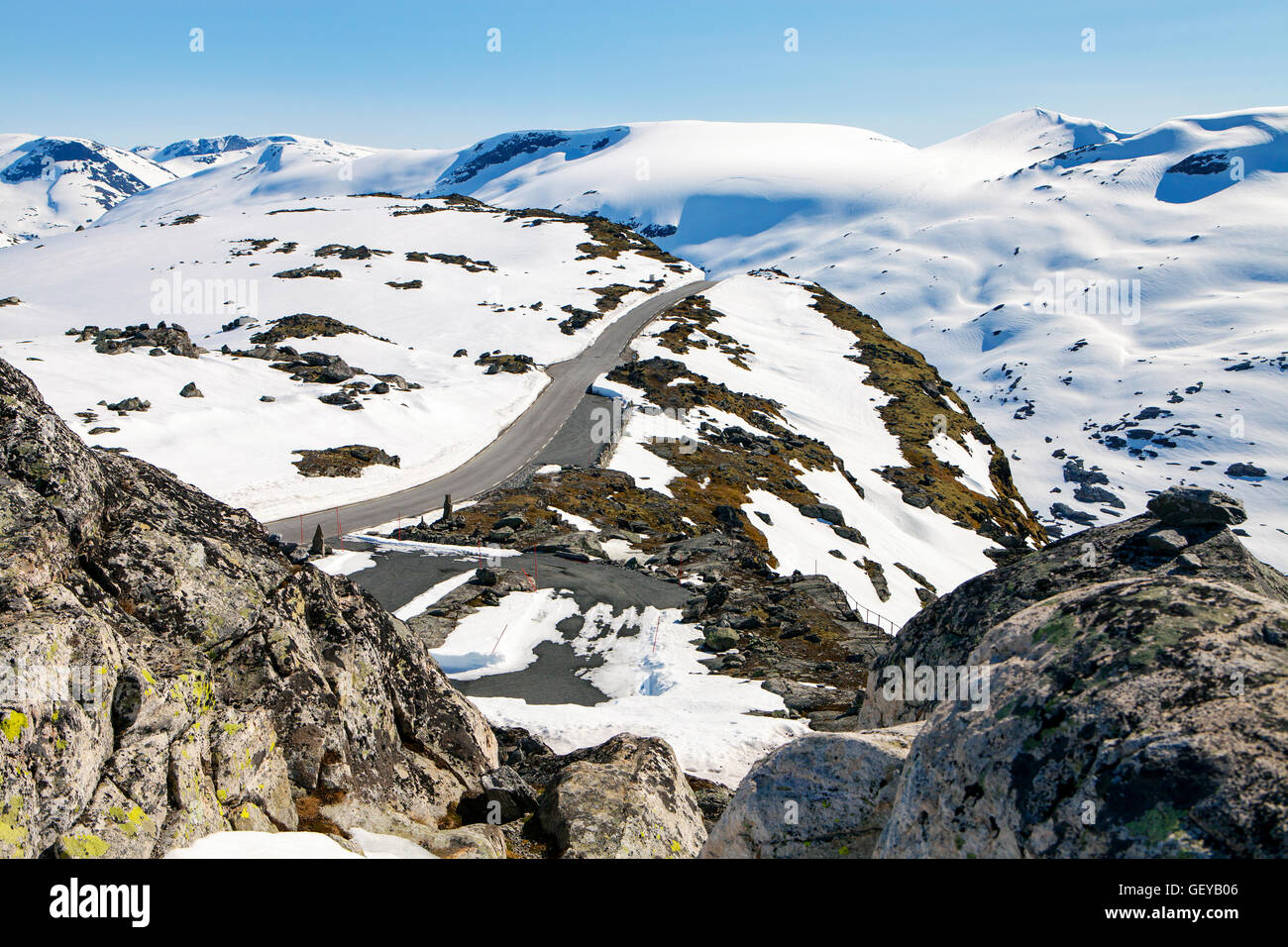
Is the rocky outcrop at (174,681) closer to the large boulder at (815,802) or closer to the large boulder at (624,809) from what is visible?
the large boulder at (624,809)

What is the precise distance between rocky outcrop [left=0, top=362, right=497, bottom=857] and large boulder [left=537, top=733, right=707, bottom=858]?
5.38 feet

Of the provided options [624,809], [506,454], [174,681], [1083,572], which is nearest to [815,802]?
[624,809]

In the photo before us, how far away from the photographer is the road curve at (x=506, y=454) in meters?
45.8

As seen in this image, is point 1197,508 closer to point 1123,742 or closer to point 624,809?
point 1123,742

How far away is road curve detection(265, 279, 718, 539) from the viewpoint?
150 ft

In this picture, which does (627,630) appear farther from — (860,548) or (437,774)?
(860,548)

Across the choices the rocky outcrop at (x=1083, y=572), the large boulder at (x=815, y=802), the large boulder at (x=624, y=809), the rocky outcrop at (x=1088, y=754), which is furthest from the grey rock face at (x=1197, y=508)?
the large boulder at (x=624, y=809)

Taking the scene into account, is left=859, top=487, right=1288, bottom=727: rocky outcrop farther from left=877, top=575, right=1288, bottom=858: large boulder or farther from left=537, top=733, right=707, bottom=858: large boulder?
left=877, top=575, right=1288, bottom=858: large boulder

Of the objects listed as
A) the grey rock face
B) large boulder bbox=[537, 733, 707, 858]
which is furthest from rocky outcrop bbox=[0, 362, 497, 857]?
the grey rock face

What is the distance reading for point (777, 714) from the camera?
22078mm

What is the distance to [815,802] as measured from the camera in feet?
26.6

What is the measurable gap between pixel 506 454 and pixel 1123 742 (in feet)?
193
